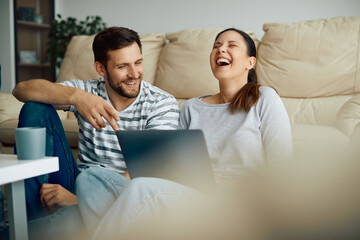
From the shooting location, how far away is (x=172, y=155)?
0.86m

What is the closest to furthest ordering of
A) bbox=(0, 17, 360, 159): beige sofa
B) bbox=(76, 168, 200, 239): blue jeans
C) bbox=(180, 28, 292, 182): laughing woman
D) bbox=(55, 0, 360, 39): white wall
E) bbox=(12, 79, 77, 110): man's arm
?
bbox=(76, 168, 200, 239): blue jeans < bbox=(180, 28, 292, 182): laughing woman < bbox=(12, 79, 77, 110): man's arm < bbox=(0, 17, 360, 159): beige sofa < bbox=(55, 0, 360, 39): white wall

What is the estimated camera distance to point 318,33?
87.6 inches

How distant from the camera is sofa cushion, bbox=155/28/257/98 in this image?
2.44 m

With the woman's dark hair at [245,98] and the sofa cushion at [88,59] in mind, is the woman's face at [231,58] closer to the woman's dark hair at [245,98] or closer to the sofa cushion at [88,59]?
the woman's dark hair at [245,98]

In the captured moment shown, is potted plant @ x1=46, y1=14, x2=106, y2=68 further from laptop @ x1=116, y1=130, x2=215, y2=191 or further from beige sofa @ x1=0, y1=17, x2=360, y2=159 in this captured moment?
laptop @ x1=116, y1=130, x2=215, y2=191

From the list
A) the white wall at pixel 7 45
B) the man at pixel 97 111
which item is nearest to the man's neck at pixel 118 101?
the man at pixel 97 111

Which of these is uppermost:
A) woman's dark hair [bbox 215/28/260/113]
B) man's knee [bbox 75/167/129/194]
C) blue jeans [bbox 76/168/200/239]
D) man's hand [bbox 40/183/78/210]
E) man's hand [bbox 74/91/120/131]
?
woman's dark hair [bbox 215/28/260/113]

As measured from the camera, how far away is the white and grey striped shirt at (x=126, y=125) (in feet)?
4.43

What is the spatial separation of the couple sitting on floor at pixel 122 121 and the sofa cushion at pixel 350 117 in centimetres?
73

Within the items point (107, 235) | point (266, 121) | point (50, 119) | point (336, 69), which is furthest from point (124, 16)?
point (107, 235)

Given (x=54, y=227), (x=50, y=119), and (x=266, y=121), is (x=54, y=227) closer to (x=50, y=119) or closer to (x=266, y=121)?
(x=50, y=119)

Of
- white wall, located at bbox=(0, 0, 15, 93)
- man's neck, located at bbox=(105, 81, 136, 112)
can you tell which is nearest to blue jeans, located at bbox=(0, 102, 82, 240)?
man's neck, located at bbox=(105, 81, 136, 112)

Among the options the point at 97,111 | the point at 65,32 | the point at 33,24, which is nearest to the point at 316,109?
the point at 97,111

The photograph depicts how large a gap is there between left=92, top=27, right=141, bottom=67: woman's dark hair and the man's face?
18mm
